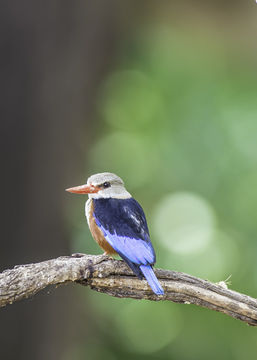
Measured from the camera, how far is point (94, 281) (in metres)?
2.42

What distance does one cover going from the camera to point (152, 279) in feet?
7.66

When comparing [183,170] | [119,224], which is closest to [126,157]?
[183,170]

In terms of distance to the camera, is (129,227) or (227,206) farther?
(227,206)

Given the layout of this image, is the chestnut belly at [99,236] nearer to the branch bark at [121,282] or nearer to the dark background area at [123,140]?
the branch bark at [121,282]

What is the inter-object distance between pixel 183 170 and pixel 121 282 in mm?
3458

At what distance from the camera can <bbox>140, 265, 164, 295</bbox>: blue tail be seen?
2.28 m

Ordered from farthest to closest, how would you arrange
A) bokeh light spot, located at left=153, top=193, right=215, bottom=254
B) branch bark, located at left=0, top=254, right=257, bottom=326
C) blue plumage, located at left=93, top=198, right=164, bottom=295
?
1. bokeh light spot, located at left=153, top=193, right=215, bottom=254
2. blue plumage, located at left=93, top=198, right=164, bottom=295
3. branch bark, located at left=0, top=254, right=257, bottom=326

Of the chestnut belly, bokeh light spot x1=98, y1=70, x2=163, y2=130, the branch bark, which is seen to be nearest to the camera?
the branch bark

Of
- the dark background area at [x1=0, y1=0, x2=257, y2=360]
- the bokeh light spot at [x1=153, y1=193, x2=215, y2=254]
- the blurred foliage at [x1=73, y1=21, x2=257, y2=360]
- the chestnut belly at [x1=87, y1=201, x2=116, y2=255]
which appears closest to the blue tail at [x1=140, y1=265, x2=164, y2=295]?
the chestnut belly at [x1=87, y1=201, x2=116, y2=255]

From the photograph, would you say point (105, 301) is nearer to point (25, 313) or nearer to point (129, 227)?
point (25, 313)

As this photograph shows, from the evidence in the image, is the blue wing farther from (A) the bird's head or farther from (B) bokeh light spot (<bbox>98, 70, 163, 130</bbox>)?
(B) bokeh light spot (<bbox>98, 70, 163, 130</bbox>)

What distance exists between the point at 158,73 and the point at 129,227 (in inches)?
168

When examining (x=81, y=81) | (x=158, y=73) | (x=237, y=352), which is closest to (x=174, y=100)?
(x=158, y=73)

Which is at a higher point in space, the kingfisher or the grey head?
the grey head
